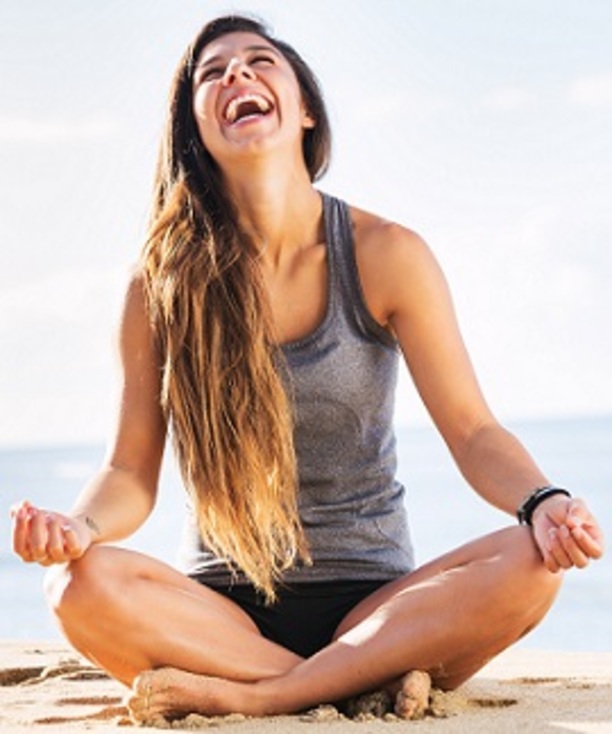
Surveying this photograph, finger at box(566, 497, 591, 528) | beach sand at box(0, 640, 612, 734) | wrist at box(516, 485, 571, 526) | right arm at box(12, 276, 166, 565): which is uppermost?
right arm at box(12, 276, 166, 565)

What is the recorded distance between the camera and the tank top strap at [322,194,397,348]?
11.5 ft

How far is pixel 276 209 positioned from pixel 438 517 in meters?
14.2

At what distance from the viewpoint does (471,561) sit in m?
3.12

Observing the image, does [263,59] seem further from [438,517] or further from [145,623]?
[438,517]

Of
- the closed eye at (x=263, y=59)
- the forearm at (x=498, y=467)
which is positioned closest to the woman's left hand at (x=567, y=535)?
the forearm at (x=498, y=467)

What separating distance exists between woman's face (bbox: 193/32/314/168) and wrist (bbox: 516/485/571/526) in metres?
0.99

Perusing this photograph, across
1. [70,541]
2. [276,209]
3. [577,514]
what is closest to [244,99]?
[276,209]

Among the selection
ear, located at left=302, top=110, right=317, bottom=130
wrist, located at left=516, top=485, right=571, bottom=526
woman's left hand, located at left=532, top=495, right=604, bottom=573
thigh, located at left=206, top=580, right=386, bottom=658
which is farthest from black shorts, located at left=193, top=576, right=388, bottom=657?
ear, located at left=302, top=110, right=317, bottom=130

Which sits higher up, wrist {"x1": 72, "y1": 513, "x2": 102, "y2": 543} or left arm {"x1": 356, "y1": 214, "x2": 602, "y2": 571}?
left arm {"x1": 356, "y1": 214, "x2": 602, "y2": 571}

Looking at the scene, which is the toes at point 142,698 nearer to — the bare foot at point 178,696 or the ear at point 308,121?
the bare foot at point 178,696

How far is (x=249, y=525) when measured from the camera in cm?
334

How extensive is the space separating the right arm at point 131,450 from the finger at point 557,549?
874 millimetres

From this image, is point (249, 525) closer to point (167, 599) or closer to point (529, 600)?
point (167, 599)

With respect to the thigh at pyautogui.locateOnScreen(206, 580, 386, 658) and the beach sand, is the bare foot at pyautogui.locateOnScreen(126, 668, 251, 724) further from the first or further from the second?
the thigh at pyautogui.locateOnScreen(206, 580, 386, 658)
